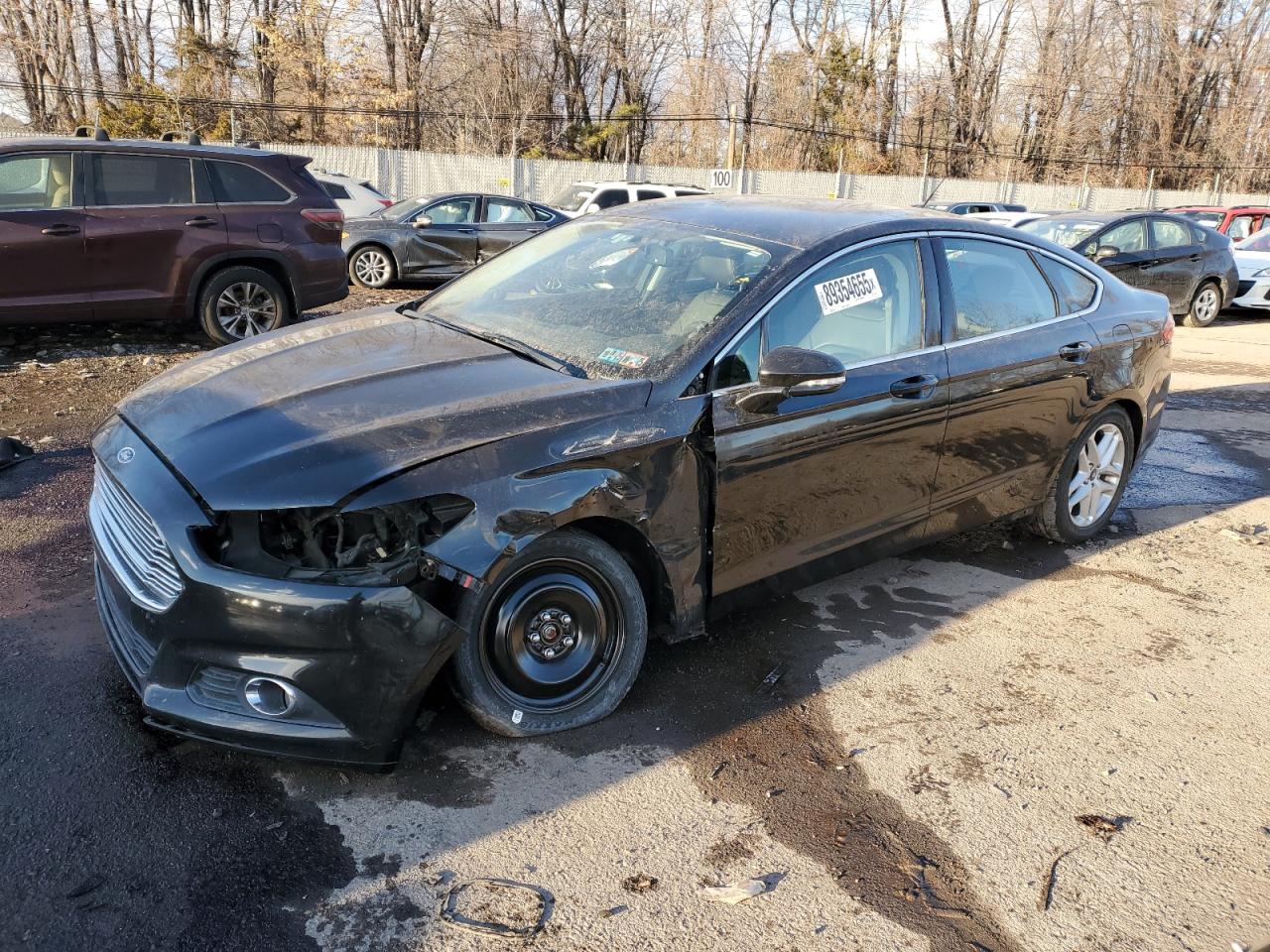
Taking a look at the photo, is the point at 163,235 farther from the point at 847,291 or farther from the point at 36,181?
the point at 847,291

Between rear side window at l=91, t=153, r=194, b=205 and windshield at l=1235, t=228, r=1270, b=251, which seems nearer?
rear side window at l=91, t=153, r=194, b=205

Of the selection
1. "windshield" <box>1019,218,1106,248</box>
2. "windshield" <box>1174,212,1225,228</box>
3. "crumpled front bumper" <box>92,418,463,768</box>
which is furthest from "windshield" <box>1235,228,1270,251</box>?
"crumpled front bumper" <box>92,418,463,768</box>

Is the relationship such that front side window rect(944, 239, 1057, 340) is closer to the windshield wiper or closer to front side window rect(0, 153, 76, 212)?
the windshield wiper

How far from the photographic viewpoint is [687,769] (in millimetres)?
3162

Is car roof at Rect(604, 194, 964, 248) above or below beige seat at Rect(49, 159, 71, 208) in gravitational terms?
below

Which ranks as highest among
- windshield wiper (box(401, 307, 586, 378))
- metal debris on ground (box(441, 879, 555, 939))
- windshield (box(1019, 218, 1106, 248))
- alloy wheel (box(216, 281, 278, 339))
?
windshield (box(1019, 218, 1106, 248))

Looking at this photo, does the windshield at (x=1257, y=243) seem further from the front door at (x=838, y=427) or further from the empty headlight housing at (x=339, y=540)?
the empty headlight housing at (x=339, y=540)

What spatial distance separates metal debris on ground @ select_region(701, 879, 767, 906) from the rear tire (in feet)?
46.4

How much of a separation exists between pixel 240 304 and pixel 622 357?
6.32 m

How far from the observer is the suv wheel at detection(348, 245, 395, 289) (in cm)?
1405

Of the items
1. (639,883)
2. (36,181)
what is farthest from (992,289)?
(36,181)

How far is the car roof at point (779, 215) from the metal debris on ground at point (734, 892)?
2.35 metres

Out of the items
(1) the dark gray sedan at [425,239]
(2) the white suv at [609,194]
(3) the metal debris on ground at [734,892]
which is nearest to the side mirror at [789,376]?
(3) the metal debris on ground at [734,892]

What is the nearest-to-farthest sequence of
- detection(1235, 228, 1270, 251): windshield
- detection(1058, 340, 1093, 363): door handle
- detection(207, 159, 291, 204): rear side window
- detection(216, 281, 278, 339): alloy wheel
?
detection(1058, 340, 1093, 363): door handle → detection(207, 159, 291, 204): rear side window → detection(216, 281, 278, 339): alloy wheel → detection(1235, 228, 1270, 251): windshield
